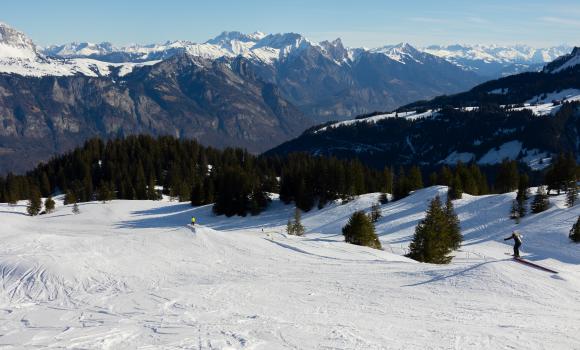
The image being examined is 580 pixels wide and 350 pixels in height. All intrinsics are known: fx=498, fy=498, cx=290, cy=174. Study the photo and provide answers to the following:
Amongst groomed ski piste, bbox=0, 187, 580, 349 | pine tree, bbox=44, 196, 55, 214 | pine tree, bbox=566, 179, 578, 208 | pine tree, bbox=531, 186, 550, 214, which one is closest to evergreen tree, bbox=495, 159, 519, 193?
pine tree, bbox=531, 186, 550, 214

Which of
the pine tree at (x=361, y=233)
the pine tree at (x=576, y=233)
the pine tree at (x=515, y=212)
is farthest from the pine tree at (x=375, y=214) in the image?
the pine tree at (x=576, y=233)

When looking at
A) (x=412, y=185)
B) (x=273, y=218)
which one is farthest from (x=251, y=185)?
(x=412, y=185)

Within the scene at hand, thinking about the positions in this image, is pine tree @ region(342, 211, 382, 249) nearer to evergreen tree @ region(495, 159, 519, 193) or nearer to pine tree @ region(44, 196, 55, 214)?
evergreen tree @ region(495, 159, 519, 193)

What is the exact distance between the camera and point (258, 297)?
23.0m

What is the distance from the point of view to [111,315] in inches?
816

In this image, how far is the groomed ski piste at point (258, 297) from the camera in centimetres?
1738

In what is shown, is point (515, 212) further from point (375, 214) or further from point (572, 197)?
point (375, 214)

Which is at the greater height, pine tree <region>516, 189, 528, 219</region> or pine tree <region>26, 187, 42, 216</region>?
pine tree <region>26, 187, 42, 216</region>

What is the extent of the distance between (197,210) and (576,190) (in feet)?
198

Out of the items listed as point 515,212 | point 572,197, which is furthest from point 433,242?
point 572,197

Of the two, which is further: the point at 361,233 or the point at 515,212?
the point at 515,212

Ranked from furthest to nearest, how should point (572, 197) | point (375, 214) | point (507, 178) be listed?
point (507, 178)
point (375, 214)
point (572, 197)

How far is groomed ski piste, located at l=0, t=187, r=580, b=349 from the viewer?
684 inches

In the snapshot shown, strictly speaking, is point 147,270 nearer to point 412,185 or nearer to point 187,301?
point 187,301
